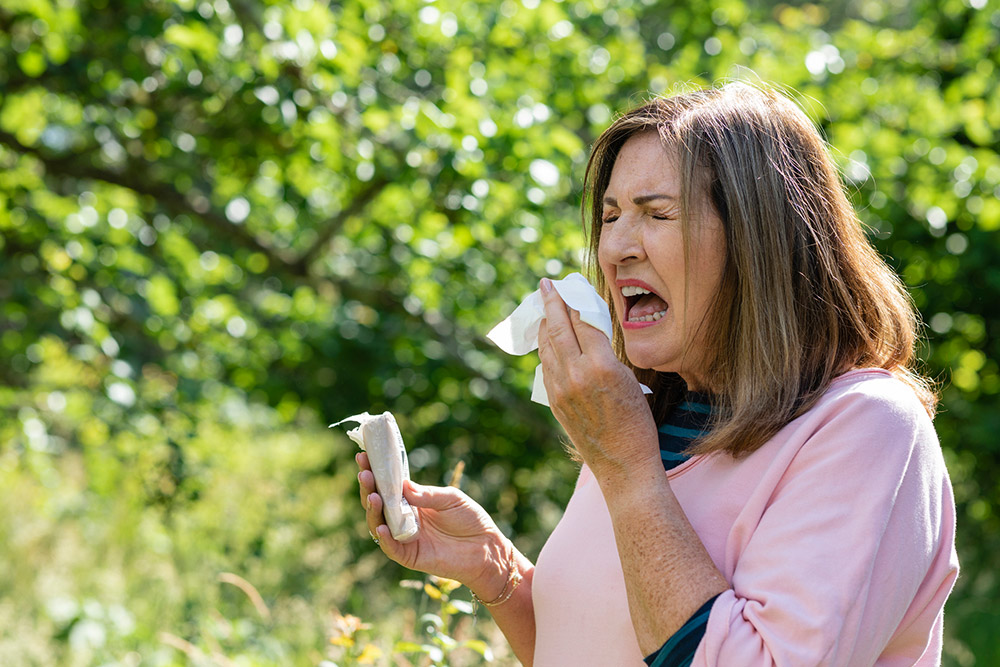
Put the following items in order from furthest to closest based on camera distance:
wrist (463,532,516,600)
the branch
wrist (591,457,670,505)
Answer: the branch
wrist (463,532,516,600)
wrist (591,457,670,505)

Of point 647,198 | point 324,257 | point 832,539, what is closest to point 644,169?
point 647,198

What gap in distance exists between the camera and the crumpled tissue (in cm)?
150

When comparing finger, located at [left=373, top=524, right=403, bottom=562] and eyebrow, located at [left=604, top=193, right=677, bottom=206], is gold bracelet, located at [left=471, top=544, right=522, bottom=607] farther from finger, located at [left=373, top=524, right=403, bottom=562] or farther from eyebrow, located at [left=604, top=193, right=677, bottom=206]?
eyebrow, located at [left=604, top=193, right=677, bottom=206]

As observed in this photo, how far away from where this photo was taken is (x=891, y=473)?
122 cm

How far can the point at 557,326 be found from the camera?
1.48 metres

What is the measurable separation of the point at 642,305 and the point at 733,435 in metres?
0.31

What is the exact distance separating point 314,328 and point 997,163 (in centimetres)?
378

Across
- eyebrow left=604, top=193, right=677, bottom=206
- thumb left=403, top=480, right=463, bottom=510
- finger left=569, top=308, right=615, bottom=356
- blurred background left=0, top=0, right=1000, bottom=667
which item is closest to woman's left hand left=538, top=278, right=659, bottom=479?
finger left=569, top=308, right=615, bottom=356

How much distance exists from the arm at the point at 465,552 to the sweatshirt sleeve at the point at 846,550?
0.63 metres

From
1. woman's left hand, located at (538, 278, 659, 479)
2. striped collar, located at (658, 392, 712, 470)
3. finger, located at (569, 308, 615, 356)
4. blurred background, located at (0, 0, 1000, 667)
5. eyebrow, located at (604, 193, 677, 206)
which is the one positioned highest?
eyebrow, located at (604, 193, 677, 206)

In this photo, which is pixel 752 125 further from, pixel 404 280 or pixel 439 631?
pixel 404 280

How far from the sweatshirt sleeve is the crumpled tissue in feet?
1.21

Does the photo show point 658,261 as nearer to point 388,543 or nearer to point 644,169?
point 644,169

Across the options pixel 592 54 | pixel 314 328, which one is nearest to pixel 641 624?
pixel 592 54
